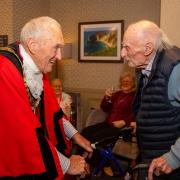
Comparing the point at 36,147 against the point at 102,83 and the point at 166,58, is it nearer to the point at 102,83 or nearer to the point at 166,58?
the point at 166,58

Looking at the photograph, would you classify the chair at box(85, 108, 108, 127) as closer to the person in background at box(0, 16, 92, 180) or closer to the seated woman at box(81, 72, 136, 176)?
the seated woman at box(81, 72, 136, 176)

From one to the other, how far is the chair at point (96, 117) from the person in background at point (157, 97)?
180 centimetres

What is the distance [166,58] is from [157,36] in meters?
0.20

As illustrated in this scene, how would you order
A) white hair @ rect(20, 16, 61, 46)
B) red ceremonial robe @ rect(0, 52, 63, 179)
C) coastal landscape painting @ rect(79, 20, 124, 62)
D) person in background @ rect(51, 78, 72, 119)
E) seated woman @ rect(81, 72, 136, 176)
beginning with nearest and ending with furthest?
red ceremonial robe @ rect(0, 52, 63, 179), white hair @ rect(20, 16, 61, 46), seated woman @ rect(81, 72, 136, 176), person in background @ rect(51, 78, 72, 119), coastal landscape painting @ rect(79, 20, 124, 62)

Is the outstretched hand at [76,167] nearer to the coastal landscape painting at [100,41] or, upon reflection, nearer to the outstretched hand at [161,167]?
the outstretched hand at [161,167]

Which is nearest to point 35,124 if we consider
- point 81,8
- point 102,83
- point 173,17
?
point 173,17

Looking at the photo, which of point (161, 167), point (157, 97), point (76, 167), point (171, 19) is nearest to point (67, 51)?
point (171, 19)

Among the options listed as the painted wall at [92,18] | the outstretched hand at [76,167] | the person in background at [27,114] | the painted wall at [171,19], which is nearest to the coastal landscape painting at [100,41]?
the painted wall at [92,18]

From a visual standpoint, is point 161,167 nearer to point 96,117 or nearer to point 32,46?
point 32,46

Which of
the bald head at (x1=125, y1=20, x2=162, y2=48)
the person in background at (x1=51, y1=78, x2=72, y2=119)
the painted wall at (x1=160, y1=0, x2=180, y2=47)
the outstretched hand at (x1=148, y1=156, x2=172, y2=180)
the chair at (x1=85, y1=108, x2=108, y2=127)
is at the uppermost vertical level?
the painted wall at (x1=160, y1=0, x2=180, y2=47)

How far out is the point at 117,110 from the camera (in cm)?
348

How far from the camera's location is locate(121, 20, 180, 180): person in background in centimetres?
151

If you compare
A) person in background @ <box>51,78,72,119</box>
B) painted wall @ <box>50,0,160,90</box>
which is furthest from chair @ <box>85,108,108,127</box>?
painted wall @ <box>50,0,160,90</box>

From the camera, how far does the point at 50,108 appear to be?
1.88m
